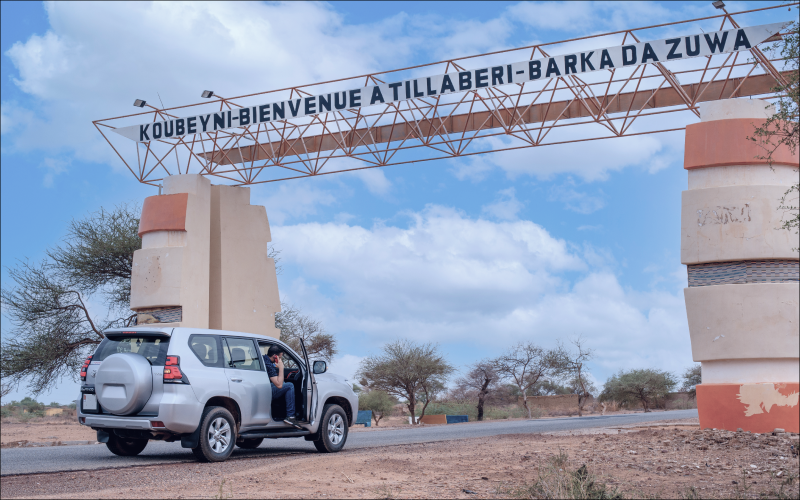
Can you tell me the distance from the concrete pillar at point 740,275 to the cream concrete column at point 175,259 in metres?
13.8

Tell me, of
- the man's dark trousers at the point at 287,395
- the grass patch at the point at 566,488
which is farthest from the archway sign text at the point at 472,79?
the grass patch at the point at 566,488

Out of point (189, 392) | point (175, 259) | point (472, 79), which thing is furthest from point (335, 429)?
point (472, 79)

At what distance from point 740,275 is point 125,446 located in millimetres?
12120

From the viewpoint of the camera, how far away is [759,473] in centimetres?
960

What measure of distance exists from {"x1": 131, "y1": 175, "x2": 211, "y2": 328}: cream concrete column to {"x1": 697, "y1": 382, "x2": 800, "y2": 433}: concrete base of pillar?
46.7 ft

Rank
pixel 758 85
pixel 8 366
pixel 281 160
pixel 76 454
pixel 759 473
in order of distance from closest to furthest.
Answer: pixel 759 473 < pixel 76 454 < pixel 758 85 < pixel 281 160 < pixel 8 366

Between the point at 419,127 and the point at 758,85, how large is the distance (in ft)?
31.1

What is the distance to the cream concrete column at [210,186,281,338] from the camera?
22875 millimetres

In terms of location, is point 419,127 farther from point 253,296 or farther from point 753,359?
point 753,359

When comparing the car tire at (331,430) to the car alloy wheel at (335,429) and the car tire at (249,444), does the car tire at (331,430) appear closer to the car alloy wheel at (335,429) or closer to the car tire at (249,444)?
the car alloy wheel at (335,429)

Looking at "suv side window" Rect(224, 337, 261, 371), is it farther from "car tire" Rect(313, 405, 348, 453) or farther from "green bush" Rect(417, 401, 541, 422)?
"green bush" Rect(417, 401, 541, 422)

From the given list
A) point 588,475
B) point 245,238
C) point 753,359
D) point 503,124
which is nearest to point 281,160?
point 245,238

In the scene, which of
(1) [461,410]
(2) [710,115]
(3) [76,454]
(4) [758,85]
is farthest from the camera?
(1) [461,410]

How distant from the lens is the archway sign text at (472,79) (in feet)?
58.3
